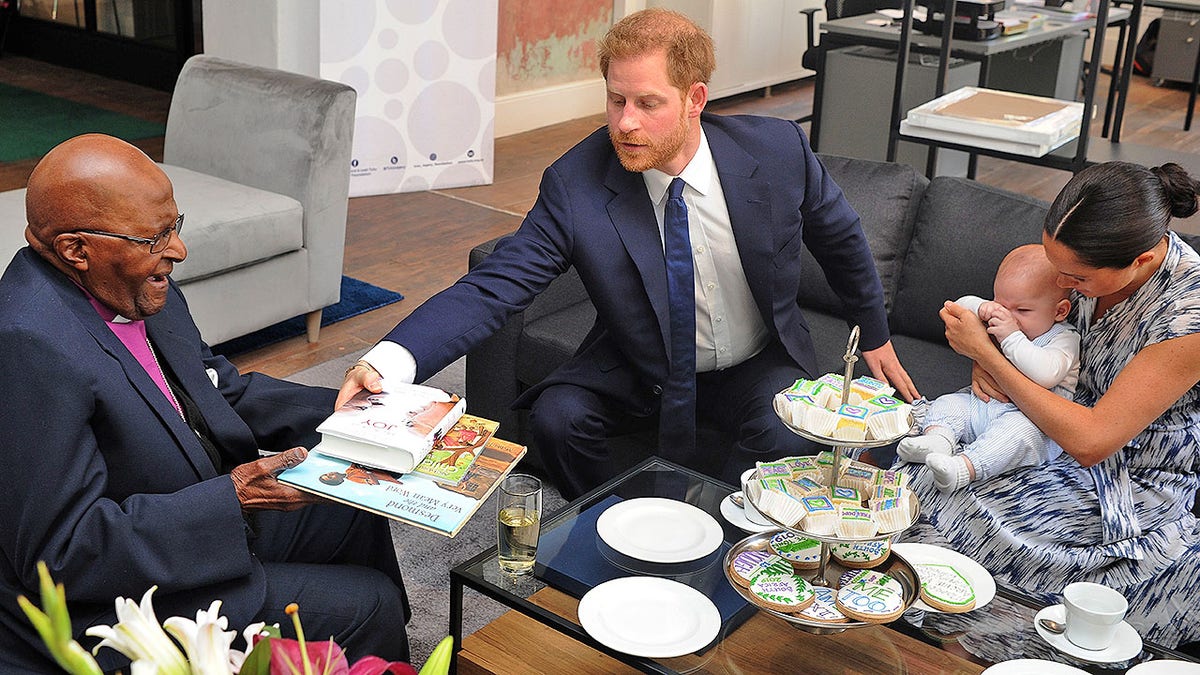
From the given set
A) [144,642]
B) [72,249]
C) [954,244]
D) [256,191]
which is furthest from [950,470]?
[256,191]

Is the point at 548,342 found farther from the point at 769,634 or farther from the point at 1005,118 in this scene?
the point at 1005,118

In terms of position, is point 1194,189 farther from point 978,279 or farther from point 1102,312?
point 978,279

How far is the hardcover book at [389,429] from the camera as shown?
176 cm

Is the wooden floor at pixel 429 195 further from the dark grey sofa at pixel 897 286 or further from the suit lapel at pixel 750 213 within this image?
the suit lapel at pixel 750 213

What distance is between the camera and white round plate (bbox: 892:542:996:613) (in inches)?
74.5

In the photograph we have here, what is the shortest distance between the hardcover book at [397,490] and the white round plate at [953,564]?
68cm

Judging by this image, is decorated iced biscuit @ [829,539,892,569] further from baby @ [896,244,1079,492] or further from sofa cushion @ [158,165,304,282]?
sofa cushion @ [158,165,304,282]

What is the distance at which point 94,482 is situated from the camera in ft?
5.42

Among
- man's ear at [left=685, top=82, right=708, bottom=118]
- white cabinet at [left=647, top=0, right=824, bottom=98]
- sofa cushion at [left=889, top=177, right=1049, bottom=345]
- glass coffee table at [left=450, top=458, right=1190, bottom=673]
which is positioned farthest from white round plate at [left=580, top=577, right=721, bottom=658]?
white cabinet at [left=647, top=0, right=824, bottom=98]

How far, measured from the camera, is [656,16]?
237cm

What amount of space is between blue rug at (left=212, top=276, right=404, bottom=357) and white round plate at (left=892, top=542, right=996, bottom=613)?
96.3 inches

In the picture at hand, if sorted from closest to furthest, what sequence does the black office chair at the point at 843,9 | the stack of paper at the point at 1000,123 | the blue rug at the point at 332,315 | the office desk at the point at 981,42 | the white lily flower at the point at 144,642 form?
the white lily flower at the point at 144,642
the stack of paper at the point at 1000,123
the blue rug at the point at 332,315
the office desk at the point at 981,42
the black office chair at the point at 843,9

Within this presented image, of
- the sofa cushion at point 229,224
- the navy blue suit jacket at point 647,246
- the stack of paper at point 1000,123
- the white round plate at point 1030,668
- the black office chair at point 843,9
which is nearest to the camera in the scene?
the white round plate at point 1030,668

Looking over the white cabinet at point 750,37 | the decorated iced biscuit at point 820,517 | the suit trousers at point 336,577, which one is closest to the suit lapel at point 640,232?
the suit trousers at point 336,577
